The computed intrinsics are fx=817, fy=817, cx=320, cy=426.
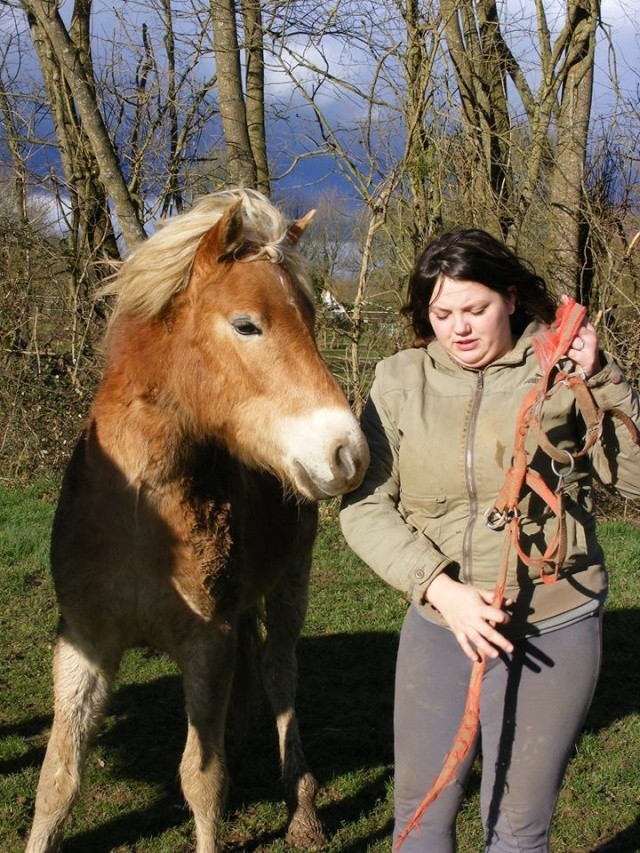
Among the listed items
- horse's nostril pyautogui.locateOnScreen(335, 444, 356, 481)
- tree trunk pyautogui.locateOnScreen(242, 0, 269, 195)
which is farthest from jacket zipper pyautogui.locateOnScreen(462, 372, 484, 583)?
tree trunk pyautogui.locateOnScreen(242, 0, 269, 195)

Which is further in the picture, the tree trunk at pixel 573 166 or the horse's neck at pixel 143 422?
the tree trunk at pixel 573 166

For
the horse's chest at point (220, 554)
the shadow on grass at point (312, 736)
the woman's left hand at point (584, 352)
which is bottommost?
the shadow on grass at point (312, 736)

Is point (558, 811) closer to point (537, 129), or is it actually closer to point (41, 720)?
point (41, 720)

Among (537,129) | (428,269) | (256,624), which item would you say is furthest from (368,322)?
(428,269)

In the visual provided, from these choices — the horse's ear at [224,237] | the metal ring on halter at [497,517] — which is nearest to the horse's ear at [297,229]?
the horse's ear at [224,237]

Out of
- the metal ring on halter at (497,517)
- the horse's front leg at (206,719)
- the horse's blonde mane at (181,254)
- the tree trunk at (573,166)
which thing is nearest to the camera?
the metal ring on halter at (497,517)

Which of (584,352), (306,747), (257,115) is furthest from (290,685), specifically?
(257,115)

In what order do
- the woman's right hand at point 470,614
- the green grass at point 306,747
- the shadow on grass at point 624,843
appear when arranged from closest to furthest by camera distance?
the woman's right hand at point 470,614
the shadow on grass at point 624,843
the green grass at point 306,747

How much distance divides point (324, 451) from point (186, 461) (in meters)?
0.79

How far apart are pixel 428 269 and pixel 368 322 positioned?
20.2 ft

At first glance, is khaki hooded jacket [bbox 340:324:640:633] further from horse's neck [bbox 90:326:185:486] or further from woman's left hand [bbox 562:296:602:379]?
horse's neck [bbox 90:326:185:486]

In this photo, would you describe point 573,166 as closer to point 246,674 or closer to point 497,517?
point 246,674

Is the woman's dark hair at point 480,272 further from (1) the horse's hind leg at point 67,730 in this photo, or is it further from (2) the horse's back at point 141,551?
→ (1) the horse's hind leg at point 67,730

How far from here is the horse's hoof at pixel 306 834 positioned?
137 inches
